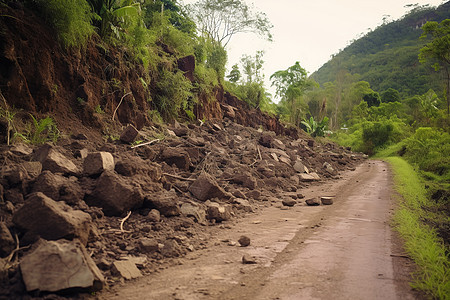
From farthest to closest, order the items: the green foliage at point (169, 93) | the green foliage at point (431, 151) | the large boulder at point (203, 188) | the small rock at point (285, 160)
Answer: the green foliage at point (431, 151) → the small rock at point (285, 160) → the green foliage at point (169, 93) → the large boulder at point (203, 188)

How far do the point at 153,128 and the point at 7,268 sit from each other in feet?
17.8

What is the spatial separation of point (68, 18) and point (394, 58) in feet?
217

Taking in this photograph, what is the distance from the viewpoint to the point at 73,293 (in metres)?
2.05

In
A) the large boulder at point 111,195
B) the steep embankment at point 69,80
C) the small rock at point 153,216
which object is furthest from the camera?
the steep embankment at point 69,80

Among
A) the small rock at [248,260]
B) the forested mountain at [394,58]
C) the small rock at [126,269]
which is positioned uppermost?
the forested mountain at [394,58]

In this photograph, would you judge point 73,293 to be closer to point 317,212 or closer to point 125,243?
point 125,243

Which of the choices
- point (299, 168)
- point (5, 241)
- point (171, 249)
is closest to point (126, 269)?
point (171, 249)

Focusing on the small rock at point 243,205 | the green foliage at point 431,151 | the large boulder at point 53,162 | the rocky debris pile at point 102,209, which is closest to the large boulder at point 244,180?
the rocky debris pile at point 102,209

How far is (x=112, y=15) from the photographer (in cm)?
656

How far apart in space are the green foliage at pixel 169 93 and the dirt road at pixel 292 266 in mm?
5326

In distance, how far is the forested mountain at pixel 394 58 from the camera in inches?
1794

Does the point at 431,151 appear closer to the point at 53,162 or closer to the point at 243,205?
the point at 243,205

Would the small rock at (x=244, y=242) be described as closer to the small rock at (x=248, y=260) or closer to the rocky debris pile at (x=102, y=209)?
the rocky debris pile at (x=102, y=209)

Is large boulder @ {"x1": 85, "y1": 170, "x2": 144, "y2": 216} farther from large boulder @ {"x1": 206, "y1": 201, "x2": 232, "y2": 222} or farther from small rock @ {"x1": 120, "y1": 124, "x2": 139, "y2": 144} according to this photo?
small rock @ {"x1": 120, "y1": 124, "x2": 139, "y2": 144}
